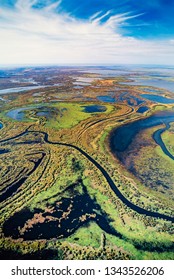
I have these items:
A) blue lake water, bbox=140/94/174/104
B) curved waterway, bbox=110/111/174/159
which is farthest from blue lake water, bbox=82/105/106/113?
blue lake water, bbox=140/94/174/104

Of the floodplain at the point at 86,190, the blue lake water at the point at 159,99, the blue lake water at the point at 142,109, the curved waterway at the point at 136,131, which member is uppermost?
the blue lake water at the point at 159,99

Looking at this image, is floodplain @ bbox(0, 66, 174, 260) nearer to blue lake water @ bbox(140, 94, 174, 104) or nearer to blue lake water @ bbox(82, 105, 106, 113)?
blue lake water @ bbox(82, 105, 106, 113)

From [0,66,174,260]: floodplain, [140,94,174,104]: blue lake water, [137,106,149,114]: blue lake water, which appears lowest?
[0,66,174,260]: floodplain

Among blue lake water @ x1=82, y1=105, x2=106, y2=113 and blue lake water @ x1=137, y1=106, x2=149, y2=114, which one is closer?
blue lake water @ x1=82, y1=105, x2=106, y2=113

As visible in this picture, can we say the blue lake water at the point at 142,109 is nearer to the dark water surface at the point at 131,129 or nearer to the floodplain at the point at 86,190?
the dark water surface at the point at 131,129

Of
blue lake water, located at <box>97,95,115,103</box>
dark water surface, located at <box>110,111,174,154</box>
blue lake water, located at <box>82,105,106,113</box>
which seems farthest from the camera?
blue lake water, located at <box>97,95,115,103</box>

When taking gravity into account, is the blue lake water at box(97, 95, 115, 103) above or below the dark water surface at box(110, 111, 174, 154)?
above

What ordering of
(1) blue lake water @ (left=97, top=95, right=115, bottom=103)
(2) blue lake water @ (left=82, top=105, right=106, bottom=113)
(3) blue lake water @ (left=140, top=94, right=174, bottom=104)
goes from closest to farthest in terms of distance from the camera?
(2) blue lake water @ (left=82, top=105, right=106, bottom=113), (3) blue lake water @ (left=140, top=94, right=174, bottom=104), (1) blue lake water @ (left=97, top=95, right=115, bottom=103)

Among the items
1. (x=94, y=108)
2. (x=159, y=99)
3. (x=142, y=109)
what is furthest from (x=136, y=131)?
(x=159, y=99)

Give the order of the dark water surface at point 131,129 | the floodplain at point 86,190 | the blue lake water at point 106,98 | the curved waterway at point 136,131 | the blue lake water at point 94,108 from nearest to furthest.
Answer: the floodplain at point 86,190, the curved waterway at point 136,131, the dark water surface at point 131,129, the blue lake water at point 94,108, the blue lake water at point 106,98

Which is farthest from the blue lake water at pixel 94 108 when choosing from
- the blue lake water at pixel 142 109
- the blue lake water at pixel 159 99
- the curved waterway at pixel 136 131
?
the blue lake water at pixel 159 99

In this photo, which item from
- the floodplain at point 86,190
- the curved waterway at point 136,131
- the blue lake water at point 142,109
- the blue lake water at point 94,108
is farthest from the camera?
the blue lake water at point 142,109
